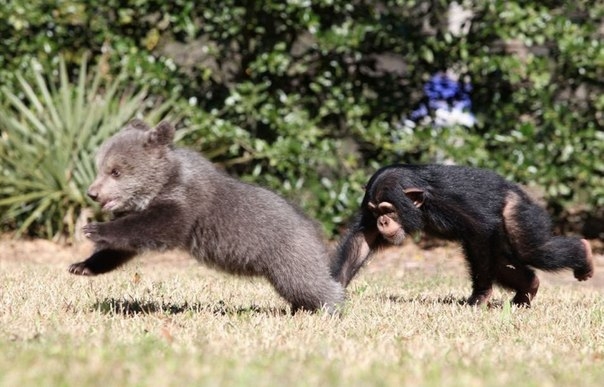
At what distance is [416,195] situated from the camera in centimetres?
687

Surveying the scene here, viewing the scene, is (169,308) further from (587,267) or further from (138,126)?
(587,267)

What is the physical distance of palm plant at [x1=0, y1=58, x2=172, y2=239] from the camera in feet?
33.6

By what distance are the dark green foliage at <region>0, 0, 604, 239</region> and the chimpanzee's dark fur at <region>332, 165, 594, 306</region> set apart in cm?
359

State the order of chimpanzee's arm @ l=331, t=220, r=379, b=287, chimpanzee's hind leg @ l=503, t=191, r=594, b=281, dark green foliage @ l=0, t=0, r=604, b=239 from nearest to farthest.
A: 1. chimpanzee's hind leg @ l=503, t=191, r=594, b=281
2. chimpanzee's arm @ l=331, t=220, r=379, b=287
3. dark green foliage @ l=0, t=0, r=604, b=239

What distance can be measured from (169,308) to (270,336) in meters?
1.40

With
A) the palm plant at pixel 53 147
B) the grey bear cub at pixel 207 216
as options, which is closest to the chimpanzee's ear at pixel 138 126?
the grey bear cub at pixel 207 216

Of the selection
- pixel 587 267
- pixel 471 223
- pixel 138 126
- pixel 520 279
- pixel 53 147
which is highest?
pixel 138 126

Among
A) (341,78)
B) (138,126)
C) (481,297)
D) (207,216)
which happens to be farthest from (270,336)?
(341,78)

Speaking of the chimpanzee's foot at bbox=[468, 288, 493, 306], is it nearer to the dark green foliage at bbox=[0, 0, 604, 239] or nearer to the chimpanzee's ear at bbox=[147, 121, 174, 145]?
the chimpanzee's ear at bbox=[147, 121, 174, 145]

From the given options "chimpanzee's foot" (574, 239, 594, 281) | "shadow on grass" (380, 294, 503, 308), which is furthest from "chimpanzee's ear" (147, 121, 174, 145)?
"chimpanzee's foot" (574, 239, 594, 281)

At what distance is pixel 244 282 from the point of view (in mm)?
8070

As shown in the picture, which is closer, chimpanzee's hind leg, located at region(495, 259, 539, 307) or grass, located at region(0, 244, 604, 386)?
grass, located at region(0, 244, 604, 386)

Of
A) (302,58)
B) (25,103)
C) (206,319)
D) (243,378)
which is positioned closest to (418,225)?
(206,319)

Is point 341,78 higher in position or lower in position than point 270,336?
higher
